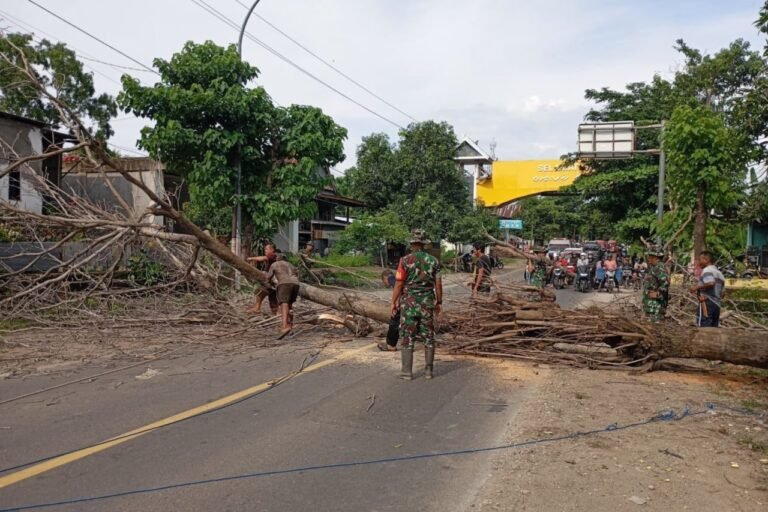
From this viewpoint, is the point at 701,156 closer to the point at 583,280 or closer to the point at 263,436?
the point at 583,280

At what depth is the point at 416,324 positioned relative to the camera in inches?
283

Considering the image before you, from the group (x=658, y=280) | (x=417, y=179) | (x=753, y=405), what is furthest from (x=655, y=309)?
(x=417, y=179)

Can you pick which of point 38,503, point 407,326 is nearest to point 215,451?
point 38,503

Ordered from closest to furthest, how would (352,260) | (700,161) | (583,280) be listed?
1. (700,161)
2. (583,280)
3. (352,260)

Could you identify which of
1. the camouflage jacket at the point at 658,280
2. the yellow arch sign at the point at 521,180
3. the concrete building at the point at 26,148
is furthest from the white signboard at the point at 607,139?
the yellow arch sign at the point at 521,180

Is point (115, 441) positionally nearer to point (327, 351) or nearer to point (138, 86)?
point (327, 351)

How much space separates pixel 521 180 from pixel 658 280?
34.7 m

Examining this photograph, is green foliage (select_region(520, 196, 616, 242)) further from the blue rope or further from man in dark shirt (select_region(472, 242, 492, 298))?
the blue rope

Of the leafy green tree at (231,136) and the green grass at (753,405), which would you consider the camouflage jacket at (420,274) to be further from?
the leafy green tree at (231,136)

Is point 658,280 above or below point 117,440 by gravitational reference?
above

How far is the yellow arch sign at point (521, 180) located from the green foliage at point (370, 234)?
17473mm

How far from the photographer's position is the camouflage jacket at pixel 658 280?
898 centimetres

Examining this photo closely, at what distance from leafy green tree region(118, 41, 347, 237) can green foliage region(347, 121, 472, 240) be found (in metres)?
12.8

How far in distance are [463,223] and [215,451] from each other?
26141 millimetres
